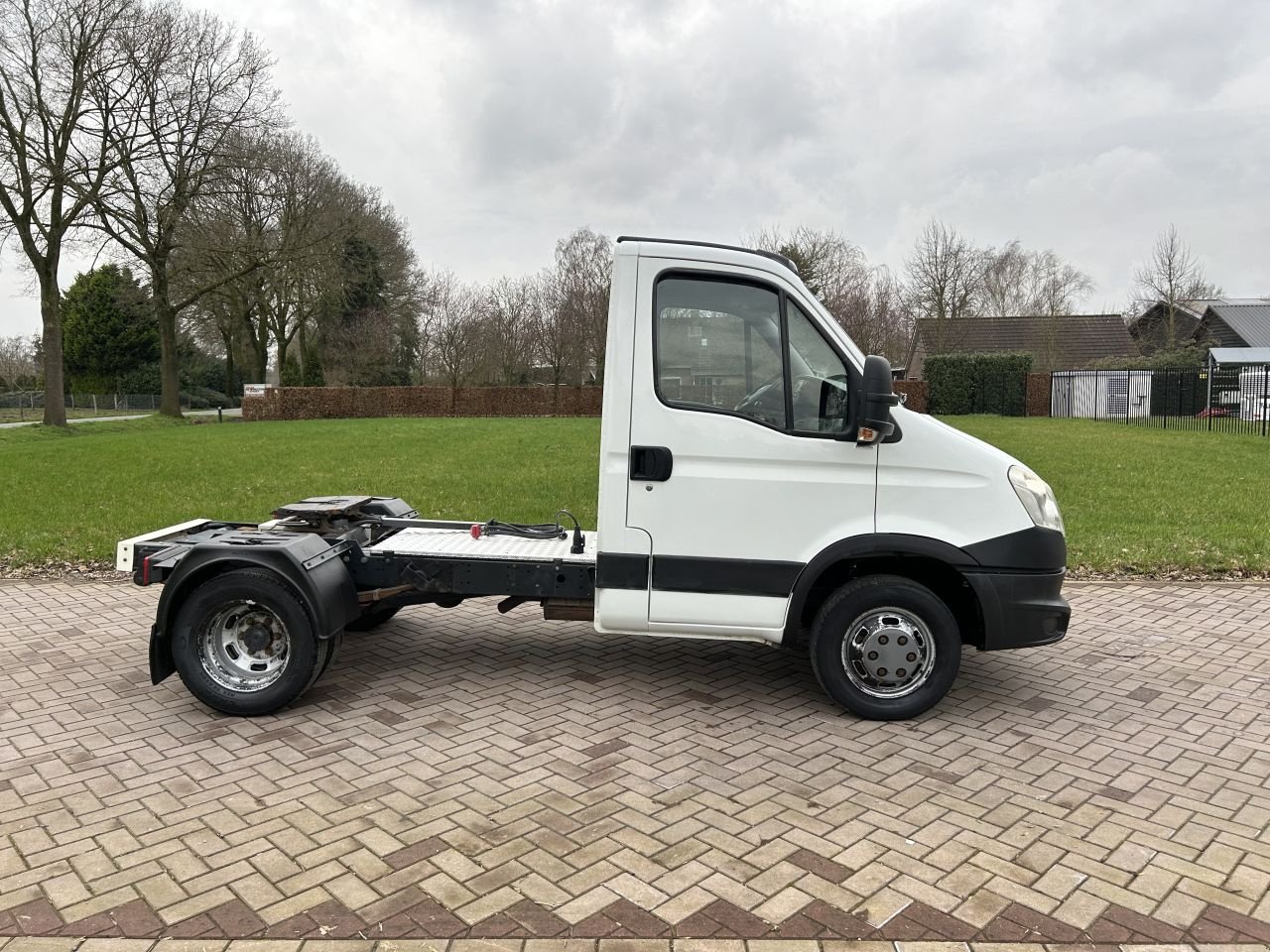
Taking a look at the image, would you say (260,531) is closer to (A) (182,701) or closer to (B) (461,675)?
(A) (182,701)

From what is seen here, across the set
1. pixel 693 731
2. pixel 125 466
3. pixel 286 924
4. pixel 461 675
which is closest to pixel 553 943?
pixel 286 924

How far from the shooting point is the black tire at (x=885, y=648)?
16.2ft

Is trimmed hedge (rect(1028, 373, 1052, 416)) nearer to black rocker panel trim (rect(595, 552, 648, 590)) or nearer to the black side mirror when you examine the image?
the black side mirror

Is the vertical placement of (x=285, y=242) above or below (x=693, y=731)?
above

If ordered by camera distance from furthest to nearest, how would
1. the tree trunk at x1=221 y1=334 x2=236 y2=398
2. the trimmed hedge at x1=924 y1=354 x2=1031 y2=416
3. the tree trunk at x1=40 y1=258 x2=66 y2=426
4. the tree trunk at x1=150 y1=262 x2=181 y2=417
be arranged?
the tree trunk at x1=221 y1=334 x2=236 y2=398, the trimmed hedge at x1=924 y1=354 x2=1031 y2=416, the tree trunk at x1=150 y1=262 x2=181 y2=417, the tree trunk at x1=40 y1=258 x2=66 y2=426

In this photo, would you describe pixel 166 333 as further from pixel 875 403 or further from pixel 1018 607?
pixel 1018 607

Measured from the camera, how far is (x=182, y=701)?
5359 millimetres

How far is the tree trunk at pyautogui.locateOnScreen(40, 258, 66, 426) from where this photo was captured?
97.8 feet

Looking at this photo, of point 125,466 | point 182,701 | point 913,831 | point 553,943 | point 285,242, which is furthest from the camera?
point 285,242

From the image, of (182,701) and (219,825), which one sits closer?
(219,825)

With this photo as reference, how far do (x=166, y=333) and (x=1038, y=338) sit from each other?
41.7 meters

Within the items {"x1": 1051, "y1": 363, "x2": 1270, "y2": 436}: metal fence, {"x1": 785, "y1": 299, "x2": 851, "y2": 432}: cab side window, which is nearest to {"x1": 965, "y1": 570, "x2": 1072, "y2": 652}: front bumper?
{"x1": 785, "y1": 299, "x2": 851, "y2": 432}: cab side window

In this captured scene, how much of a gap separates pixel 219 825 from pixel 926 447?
3776 mm

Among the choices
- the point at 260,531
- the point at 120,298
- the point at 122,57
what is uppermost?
the point at 122,57
